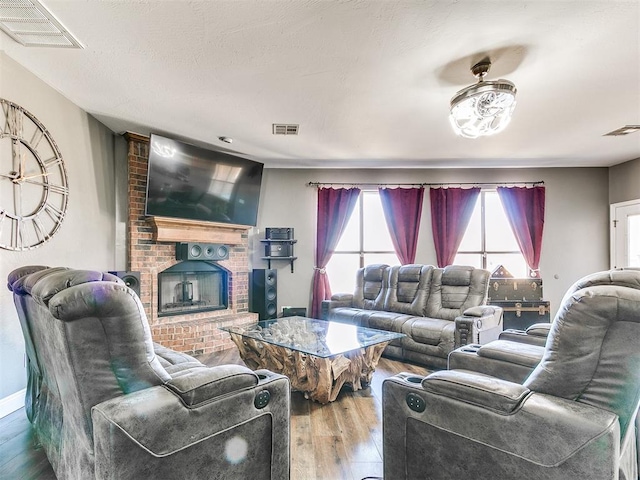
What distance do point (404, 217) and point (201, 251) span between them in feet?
10.2

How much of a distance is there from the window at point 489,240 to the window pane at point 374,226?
121 centimetres

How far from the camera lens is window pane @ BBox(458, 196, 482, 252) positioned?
Result: 17.4 ft

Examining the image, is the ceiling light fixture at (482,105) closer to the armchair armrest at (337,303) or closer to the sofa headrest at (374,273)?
the sofa headrest at (374,273)

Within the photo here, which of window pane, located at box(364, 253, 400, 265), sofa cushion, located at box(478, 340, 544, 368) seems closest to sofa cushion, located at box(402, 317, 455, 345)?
sofa cushion, located at box(478, 340, 544, 368)

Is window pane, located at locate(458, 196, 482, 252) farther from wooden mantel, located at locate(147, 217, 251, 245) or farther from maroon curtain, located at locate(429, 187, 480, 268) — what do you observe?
wooden mantel, located at locate(147, 217, 251, 245)

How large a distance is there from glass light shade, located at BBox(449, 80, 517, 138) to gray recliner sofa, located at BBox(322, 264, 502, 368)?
172cm

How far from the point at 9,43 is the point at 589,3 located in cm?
357

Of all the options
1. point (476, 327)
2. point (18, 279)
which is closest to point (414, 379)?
point (476, 327)

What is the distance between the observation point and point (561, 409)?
1.01 meters

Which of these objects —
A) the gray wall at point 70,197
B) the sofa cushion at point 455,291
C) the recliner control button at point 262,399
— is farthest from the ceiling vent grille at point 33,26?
the sofa cushion at point 455,291

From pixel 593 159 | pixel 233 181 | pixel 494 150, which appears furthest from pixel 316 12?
pixel 593 159

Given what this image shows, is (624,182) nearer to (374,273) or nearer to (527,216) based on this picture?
(527,216)

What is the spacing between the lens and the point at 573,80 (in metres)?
2.57

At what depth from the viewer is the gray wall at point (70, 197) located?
233 cm
